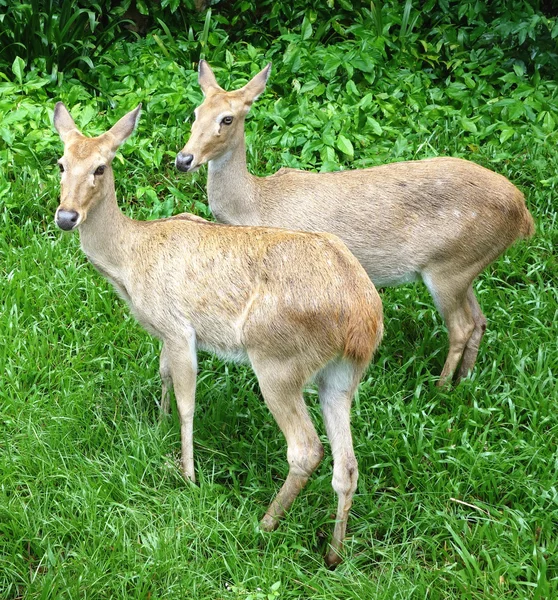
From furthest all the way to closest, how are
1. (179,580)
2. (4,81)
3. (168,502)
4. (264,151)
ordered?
(4,81)
(264,151)
(168,502)
(179,580)

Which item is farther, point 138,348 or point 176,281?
point 138,348

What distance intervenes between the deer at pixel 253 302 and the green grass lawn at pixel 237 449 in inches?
9.3

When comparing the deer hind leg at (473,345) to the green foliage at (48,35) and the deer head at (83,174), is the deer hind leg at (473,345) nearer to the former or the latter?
the deer head at (83,174)

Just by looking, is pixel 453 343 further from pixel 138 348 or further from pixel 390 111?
pixel 390 111

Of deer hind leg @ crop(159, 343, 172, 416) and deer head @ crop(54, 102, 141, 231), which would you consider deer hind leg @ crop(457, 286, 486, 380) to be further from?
deer head @ crop(54, 102, 141, 231)

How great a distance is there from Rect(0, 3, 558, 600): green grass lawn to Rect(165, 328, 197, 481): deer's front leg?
9 cm

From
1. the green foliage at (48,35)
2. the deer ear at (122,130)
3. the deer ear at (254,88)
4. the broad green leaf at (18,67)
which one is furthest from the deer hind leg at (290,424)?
the green foliage at (48,35)

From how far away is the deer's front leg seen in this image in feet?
15.8

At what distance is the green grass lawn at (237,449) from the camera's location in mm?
4262

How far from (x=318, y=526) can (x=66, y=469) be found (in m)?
1.26

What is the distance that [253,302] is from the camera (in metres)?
4.61

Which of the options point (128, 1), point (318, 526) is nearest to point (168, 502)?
point (318, 526)

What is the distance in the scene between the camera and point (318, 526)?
4.68m

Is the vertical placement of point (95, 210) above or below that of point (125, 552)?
above
